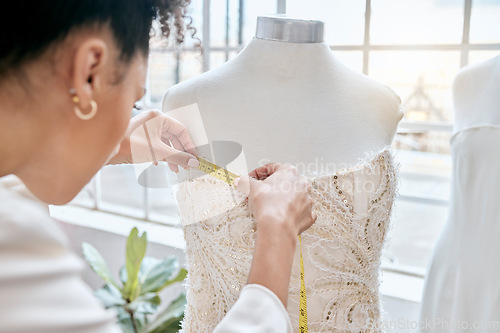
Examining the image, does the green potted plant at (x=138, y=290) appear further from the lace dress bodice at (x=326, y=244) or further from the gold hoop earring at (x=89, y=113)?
the gold hoop earring at (x=89, y=113)

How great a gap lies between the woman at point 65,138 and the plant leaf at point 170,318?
191 centimetres

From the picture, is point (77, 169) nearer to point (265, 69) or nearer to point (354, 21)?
point (265, 69)

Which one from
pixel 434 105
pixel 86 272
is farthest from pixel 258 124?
pixel 434 105

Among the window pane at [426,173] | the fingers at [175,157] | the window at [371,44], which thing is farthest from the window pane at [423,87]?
the fingers at [175,157]

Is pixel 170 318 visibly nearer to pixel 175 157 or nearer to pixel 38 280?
pixel 175 157

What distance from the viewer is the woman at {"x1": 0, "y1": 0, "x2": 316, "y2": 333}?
20.3 inches

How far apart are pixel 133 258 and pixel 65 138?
6.94 ft

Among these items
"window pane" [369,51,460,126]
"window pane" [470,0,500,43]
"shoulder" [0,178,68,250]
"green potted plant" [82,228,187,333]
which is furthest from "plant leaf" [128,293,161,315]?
"window pane" [369,51,460,126]

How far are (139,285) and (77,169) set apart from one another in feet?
7.13

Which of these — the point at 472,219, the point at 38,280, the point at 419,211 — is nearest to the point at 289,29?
the point at 472,219

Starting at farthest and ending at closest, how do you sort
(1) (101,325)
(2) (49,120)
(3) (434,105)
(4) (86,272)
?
(3) (434,105) → (4) (86,272) → (2) (49,120) → (1) (101,325)

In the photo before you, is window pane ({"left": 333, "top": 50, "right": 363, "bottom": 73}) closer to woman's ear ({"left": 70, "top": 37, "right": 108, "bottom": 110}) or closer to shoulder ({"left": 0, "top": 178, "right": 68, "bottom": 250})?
woman's ear ({"left": 70, "top": 37, "right": 108, "bottom": 110})

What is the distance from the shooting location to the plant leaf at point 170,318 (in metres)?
2.58

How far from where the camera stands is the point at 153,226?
3.52 meters
